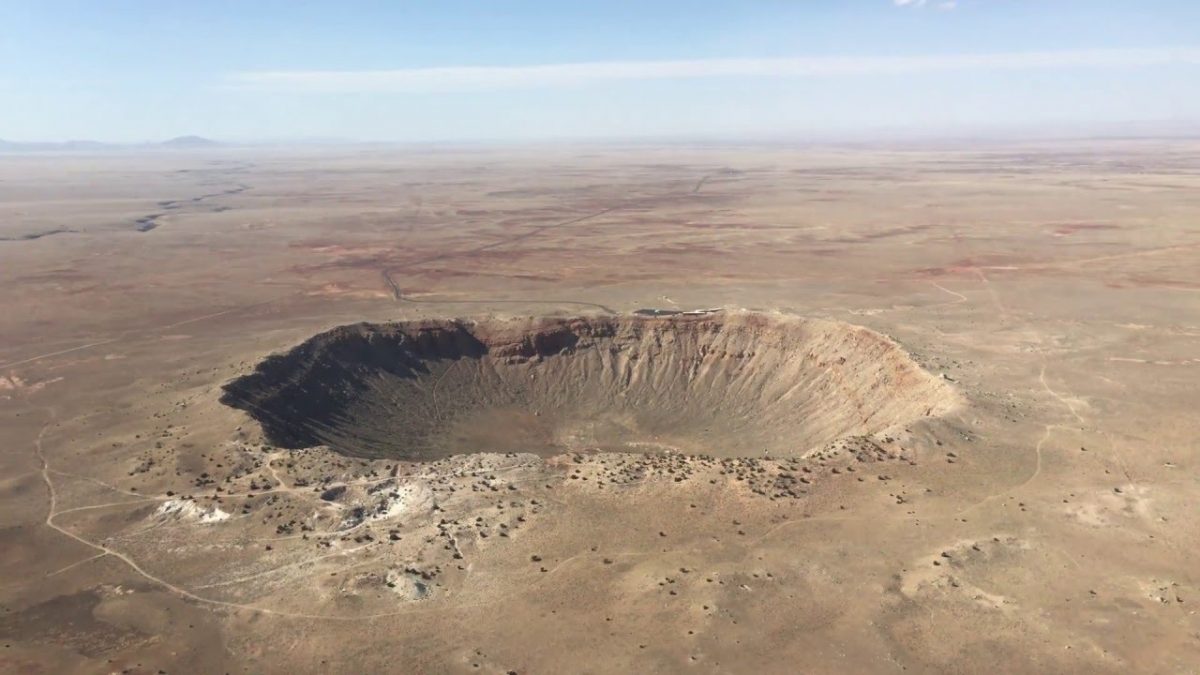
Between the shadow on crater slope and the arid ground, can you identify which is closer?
the arid ground

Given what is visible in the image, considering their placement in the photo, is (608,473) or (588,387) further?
(588,387)

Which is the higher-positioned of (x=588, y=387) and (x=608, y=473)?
(x=608, y=473)

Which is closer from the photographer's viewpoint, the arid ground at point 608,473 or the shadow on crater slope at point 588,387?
the arid ground at point 608,473

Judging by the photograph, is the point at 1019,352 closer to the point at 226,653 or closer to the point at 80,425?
the point at 226,653

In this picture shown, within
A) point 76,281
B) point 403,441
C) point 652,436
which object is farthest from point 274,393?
point 76,281
